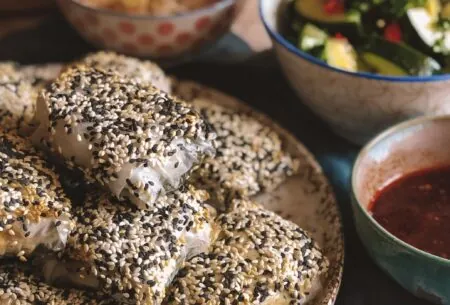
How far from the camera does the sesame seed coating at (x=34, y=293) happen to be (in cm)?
149

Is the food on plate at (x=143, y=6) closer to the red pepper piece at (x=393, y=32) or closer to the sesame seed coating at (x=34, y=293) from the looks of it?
the red pepper piece at (x=393, y=32)

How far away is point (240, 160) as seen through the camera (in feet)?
6.17

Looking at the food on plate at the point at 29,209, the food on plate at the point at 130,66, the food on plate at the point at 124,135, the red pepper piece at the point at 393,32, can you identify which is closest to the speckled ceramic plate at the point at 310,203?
the food on plate at the point at 130,66

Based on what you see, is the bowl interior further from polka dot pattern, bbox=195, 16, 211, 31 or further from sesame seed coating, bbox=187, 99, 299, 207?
polka dot pattern, bbox=195, 16, 211, 31

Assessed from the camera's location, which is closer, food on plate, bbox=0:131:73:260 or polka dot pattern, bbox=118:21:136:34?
food on plate, bbox=0:131:73:260

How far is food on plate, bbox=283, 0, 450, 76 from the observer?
197 centimetres

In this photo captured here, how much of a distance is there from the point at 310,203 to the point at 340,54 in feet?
1.56

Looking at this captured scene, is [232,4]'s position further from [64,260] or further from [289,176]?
[64,260]

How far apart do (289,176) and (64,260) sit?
719mm

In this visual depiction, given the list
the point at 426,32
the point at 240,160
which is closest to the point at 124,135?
the point at 240,160

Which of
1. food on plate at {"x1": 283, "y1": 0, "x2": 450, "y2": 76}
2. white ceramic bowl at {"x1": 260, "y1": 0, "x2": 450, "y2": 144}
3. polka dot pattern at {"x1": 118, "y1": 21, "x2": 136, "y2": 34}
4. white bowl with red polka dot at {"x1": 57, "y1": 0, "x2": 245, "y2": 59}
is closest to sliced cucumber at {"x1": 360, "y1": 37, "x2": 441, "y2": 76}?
food on plate at {"x1": 283, "y1": 0, "x2": 450, "y2": 76}

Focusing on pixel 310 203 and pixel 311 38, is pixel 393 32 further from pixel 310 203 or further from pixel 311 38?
pixel 310 203

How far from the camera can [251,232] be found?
164 centimetres

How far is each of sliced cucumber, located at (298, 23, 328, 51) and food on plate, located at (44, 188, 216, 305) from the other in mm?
671
